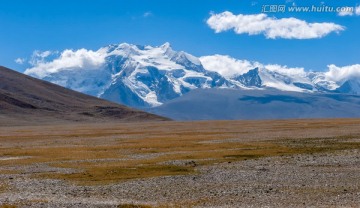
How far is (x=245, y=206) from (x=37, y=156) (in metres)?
42.0

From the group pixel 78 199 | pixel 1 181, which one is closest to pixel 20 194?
pixel 78 199

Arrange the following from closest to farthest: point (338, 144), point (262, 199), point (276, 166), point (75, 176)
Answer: point (262, 199) < point (75, 176) < point (276, 166) < point (338, 144)

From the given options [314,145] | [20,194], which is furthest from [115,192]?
[314,145]

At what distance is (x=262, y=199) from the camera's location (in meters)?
34.2

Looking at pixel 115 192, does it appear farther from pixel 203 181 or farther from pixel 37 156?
pixel 37 156

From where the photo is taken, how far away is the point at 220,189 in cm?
3878

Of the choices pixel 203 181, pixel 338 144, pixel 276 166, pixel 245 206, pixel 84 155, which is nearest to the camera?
pixel 245 206

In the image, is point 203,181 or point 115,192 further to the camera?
point 203,181

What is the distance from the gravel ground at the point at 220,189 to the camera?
33688mm

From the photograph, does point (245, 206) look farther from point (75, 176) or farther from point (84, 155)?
point (84, 155)

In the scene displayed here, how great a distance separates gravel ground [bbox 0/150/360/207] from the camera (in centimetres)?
3369

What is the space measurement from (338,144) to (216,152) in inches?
686

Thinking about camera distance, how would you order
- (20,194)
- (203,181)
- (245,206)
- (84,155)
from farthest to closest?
1. (84,155)
2. (203,181)
3. (20,194)
4. (245,206)

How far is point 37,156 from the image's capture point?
225 feet
